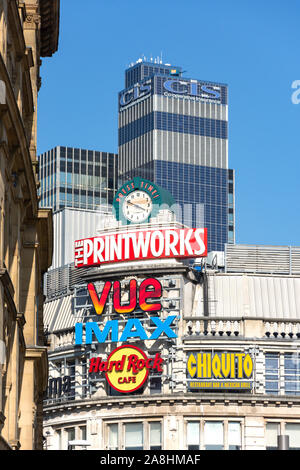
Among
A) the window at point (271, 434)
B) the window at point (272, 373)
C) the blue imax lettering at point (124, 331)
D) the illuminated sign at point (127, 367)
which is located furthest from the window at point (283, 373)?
the illuminated sign at point (127, 367)

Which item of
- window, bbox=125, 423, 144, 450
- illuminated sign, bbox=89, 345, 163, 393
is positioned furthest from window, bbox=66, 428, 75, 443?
window, bbox=125, 423, 144, 450

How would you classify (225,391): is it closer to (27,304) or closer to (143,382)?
(143,382)

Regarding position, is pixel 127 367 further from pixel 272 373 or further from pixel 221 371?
pixel 272 373

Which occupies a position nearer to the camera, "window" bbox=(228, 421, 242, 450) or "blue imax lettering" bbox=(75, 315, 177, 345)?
"window" bbox=(228, 421, 242, 450)

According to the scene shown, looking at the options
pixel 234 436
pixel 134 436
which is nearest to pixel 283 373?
pixel 234 436

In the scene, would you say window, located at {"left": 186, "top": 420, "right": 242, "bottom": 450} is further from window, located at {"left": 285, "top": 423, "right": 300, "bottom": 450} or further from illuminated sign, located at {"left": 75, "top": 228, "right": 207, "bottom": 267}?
illuminated sign, located at {"left": 75, "top": 228, "right": 207, "bottom": 267}

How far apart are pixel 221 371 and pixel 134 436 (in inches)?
375

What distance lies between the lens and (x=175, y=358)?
115 m

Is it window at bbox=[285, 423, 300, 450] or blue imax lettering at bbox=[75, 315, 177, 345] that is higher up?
blue imax lettering at bbox=[75, 315, 177, 345]

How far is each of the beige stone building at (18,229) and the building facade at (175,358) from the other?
54.8m

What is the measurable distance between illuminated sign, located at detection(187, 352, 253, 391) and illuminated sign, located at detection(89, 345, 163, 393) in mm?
3161

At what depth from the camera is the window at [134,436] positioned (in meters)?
114

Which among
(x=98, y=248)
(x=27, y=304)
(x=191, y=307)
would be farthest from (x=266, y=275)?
(x=27, y=304)

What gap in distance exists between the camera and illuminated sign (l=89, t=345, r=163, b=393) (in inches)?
4528
